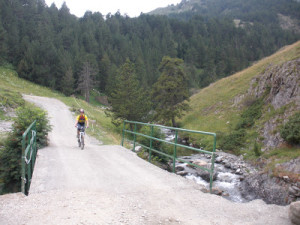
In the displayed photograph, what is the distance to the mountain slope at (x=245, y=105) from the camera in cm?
1925

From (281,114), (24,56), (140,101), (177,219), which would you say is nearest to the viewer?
(177,219)

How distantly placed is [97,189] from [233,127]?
20.6 metres

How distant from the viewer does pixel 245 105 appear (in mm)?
26750

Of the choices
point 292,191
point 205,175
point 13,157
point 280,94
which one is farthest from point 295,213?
point 280,94

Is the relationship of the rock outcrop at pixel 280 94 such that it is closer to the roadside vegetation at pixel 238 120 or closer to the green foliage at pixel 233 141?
the roadside vegetation at pixel 238 120

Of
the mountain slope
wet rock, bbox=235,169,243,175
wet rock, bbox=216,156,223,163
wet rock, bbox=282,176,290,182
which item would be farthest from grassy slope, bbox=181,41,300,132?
wet rock, bbox=282,176,290,182

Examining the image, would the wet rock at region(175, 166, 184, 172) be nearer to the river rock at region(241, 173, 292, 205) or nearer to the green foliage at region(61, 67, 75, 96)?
the river rock at region(241, 173, 292, 205)

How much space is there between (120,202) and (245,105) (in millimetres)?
24455

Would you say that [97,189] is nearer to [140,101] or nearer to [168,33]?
[140,101]

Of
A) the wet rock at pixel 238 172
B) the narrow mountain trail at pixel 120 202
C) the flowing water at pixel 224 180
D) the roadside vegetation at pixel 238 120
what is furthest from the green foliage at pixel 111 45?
the narrow mountain trail at pixel 120 202

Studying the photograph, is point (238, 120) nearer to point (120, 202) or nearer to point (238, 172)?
point (238, 172)

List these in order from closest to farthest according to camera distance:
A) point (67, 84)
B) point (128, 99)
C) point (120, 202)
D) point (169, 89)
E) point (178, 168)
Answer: point (120, 202) → point (178, 168) → point (128, 99) → point (169, 89) → point (67, 84)

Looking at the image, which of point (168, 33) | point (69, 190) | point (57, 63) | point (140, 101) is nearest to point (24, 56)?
point (57, 63)

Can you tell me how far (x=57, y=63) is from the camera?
62.3 meters
